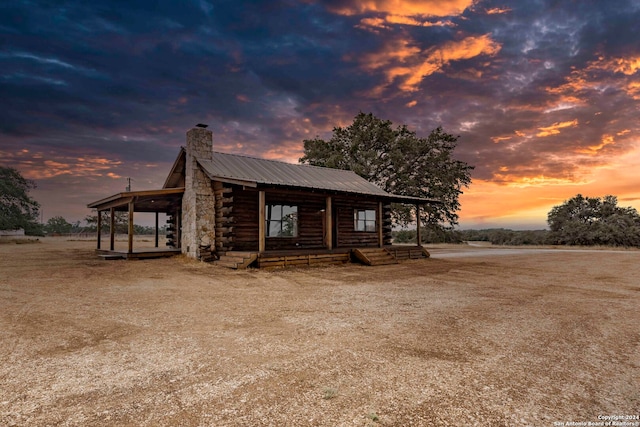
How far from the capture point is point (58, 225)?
204 ft

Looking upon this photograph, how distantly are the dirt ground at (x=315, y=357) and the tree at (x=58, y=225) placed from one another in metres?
65.4

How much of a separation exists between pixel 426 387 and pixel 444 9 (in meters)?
12.8

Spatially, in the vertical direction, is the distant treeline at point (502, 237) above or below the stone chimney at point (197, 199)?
below

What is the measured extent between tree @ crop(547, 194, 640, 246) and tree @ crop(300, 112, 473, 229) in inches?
579

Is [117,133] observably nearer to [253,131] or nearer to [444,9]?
[253,131]

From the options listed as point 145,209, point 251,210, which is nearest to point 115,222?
point 145,209

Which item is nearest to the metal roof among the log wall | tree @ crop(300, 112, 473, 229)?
the log wall

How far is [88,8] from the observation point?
49.9 ft

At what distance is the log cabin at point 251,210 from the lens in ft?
45.6

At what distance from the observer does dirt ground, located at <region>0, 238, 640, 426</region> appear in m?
2.80

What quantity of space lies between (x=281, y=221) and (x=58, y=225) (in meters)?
65.5

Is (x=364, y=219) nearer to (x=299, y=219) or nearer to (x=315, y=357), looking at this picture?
(x=299, y=219)

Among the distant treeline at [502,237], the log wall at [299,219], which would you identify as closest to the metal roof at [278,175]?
the log wall at [299,219]

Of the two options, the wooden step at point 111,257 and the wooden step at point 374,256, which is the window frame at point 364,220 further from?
the wooden step at point 111,257
